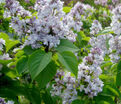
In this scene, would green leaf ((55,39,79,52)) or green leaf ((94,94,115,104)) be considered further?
green leaf ((94,94,115,104))

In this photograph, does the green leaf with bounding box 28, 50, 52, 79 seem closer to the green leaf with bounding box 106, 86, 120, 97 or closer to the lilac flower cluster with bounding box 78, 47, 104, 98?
the lilac flower cluster with bounding box 78, 47, 104, 98

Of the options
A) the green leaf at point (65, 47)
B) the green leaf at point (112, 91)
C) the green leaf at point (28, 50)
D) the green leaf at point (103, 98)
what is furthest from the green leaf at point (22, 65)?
the green leaf at point (112, 91)

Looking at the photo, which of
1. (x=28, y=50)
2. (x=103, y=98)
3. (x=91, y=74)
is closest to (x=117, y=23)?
(x=91, y=74)

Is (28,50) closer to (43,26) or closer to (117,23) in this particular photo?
(43,26)

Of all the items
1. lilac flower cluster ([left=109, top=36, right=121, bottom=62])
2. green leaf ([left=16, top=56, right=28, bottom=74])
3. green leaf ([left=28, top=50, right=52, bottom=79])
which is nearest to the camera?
green leaf ([left=28, top=50, right=52, bottom=79])

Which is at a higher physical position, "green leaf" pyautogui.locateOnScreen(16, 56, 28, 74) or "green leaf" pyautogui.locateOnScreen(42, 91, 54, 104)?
"green leaf" pyautogui.locateOnScreen(16, 56, 28, 74)

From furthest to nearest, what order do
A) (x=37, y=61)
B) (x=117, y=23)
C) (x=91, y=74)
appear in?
(x=117, y=23) < (x=91, y=74) < (x=37, y=61)

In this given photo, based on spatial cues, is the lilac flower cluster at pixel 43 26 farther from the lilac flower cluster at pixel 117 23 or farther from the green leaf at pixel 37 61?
the lilac flower cluster at pixel 117 23

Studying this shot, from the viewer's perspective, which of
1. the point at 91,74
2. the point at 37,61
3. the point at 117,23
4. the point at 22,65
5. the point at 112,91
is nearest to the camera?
the point at 37,61

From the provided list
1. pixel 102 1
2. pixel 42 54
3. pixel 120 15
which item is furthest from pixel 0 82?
pixel 102 1

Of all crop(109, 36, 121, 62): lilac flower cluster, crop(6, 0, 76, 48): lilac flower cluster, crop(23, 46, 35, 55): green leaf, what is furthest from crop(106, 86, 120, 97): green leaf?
crop(23, 46, 35, 55): green leaf

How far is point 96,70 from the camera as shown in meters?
1.78

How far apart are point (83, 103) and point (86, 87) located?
14cm

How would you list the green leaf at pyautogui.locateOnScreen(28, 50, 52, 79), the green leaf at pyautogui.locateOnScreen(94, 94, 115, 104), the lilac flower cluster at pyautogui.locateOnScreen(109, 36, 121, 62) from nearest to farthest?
the green leaf at pyautogui.locateOnScreen(28, 50, 52, 79) < the green leaf at pyautogui.locateOnScreen(94, 94, 115, 104) < the lilac flower cluster at pyautogui.locateOnScreen(109, 36, 121, 62)
